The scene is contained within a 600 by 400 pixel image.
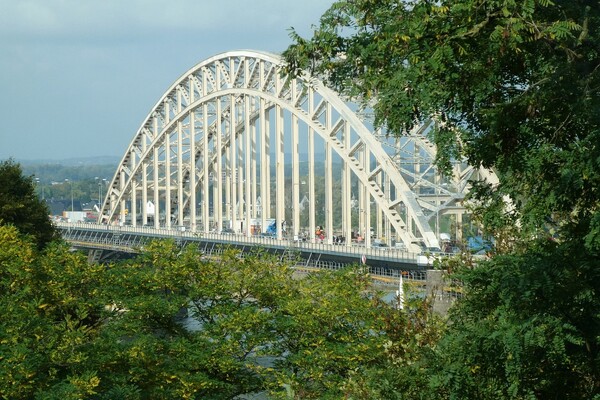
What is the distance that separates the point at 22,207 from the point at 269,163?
47.3 metres

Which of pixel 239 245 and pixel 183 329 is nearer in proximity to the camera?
pixel 183 329

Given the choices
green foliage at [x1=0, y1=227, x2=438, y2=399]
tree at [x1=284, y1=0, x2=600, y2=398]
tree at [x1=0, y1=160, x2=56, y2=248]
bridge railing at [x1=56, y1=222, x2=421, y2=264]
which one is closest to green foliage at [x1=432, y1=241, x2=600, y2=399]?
tree at [x1=284, y1=0, x2=600, y2=398]

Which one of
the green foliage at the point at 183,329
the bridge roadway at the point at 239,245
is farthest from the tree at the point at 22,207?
the green foliage at the point at 183,329

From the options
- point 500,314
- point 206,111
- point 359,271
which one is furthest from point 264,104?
point 500,314

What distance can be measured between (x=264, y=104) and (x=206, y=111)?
10.5 metres

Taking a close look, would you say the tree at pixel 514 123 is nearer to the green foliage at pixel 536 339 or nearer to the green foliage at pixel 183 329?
the green foliage at pixel 536 339

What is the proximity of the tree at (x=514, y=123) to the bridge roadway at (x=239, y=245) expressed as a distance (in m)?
19.5

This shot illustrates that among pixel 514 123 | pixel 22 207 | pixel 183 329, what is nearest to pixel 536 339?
pixel 514 123

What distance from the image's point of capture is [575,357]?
13531 millimetres

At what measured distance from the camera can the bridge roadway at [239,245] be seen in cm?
6631

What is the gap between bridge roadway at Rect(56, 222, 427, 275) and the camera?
66312 millimetres

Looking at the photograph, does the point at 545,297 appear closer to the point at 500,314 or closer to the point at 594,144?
the point at 500,314

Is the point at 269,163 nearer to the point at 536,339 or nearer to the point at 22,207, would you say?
the point at 22,207

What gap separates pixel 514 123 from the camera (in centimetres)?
1313
